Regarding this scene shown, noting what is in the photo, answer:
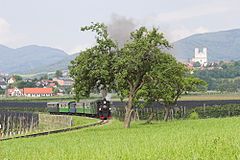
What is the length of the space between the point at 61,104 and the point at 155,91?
5494 cm

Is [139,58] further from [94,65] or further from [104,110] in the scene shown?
[104,110]

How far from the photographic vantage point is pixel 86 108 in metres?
97.6

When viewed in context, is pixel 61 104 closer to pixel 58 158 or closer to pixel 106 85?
pixel 106 85

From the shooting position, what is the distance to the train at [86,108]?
290 feet

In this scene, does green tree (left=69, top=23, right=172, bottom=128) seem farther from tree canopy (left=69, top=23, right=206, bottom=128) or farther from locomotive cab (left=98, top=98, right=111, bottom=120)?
locomotive cab (left=98, top=98, right=111, bottom=120)

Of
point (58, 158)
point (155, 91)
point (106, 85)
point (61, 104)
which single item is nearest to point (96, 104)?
point (61, 104)

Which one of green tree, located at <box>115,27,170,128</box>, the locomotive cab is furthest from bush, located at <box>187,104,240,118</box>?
green tree, located at <box>115,27,170,128</box>

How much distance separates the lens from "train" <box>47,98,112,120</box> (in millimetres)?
88375

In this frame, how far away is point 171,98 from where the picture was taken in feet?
216

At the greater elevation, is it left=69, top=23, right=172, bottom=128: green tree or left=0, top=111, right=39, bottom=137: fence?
left=69, top=23, right=172, bottom=128: green tree

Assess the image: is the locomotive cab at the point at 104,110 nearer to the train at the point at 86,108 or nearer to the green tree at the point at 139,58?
the train at the point at 86,108

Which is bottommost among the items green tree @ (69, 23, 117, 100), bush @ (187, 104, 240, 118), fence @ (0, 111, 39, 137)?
fence @ (0, 111, 39, 137)

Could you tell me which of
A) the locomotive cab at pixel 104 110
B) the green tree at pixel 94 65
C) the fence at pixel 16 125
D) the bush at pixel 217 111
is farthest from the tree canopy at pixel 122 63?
the locomotive cab at pixel 104 110

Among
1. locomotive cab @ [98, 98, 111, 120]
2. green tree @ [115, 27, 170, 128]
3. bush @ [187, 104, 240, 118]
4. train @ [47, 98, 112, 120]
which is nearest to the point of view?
green tree @ [115, 27, 170, 128]
